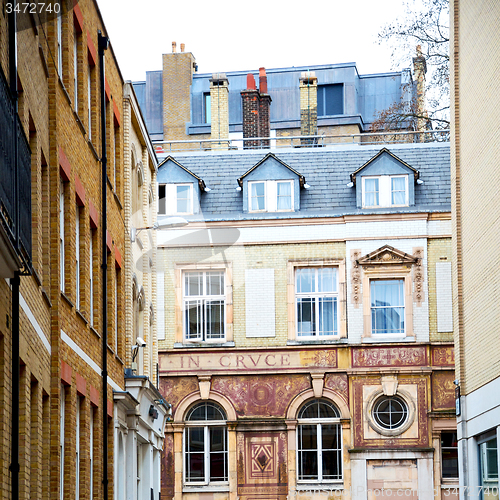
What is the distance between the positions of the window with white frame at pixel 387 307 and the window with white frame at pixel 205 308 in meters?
5.06

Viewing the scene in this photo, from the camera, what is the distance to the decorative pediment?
36219 mm

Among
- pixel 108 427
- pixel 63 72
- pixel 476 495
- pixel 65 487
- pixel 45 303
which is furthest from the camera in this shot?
pixel 476 495

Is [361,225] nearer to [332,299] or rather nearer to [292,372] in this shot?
[332,299]

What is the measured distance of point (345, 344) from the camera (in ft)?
119

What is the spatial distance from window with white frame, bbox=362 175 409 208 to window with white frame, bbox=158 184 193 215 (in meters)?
6.08

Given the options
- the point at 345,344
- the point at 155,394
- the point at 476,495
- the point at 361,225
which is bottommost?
the point at 476,495

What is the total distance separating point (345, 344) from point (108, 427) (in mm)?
15461

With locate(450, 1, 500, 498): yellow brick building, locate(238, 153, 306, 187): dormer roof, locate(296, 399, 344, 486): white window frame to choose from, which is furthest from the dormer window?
locate(450, 1, 500, 498): yellow brick building

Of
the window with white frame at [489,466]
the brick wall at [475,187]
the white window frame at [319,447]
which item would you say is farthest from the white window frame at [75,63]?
the white window frame at [319,447]

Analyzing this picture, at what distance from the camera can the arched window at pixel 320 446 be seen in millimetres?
35594

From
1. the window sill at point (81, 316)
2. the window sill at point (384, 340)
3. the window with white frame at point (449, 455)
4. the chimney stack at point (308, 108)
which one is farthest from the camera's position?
the chimney stack at point (308, 108)

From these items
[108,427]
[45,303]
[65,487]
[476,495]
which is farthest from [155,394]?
[45,303]

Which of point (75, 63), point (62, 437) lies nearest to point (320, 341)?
point (75, 63)

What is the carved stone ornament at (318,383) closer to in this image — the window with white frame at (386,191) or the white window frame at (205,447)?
the white window frame at (205,447)
